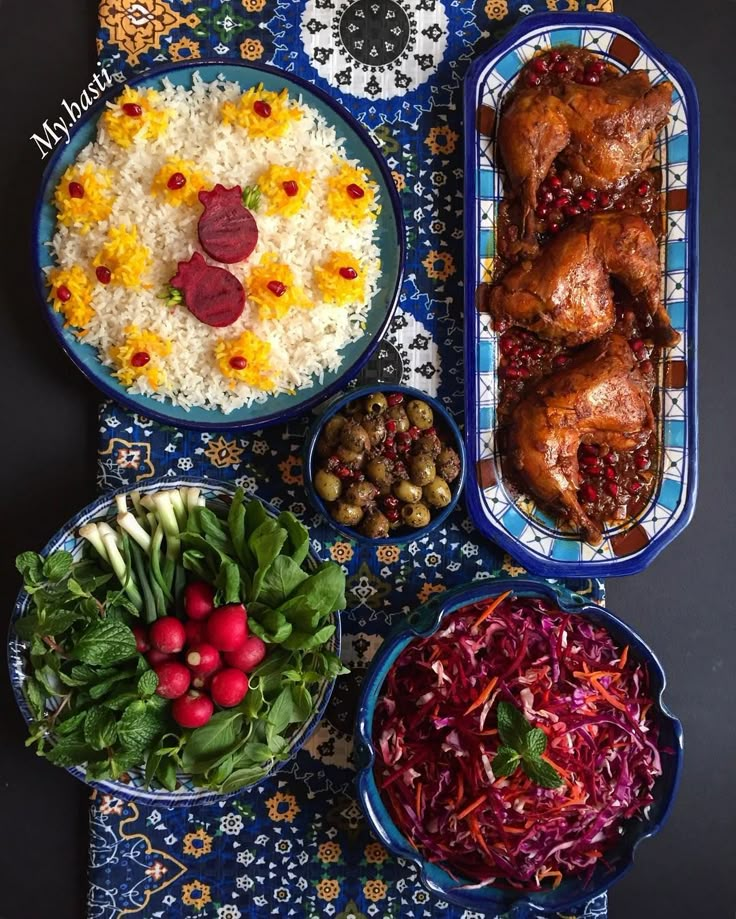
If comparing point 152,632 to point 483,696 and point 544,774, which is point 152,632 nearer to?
point 483,696

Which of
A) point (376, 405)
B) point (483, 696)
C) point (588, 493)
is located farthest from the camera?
point (588, 493)

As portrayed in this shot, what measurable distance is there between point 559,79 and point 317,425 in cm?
176

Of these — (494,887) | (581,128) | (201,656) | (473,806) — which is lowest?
(494,887)

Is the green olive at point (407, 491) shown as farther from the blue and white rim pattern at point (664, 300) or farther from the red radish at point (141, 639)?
the red radish at point (141, 639)

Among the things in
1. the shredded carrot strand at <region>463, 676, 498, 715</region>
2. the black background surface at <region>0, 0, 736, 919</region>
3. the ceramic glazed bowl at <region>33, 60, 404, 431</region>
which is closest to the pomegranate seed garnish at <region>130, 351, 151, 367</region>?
the ceramic glazed bowl at <region>33, 60, 404, 431</region>

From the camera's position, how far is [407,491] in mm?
2832

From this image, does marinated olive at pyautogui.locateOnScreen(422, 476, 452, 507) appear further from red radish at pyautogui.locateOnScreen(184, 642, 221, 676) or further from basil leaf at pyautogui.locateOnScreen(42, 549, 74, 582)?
basil leaf at pyautogui.locateOnScreen(42, 549, 74, 582)

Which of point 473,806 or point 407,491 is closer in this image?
point 473,806

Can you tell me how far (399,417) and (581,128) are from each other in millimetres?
1382

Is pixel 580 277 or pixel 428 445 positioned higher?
pixel 580 277

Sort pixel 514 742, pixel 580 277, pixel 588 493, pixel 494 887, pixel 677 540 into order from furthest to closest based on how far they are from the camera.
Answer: pixel 677 540
pixel 588 493
pixel 580 277
pixel 494 887
pixel 514 742

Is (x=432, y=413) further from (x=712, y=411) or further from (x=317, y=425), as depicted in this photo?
(x=712, y=411)

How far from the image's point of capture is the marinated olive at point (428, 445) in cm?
287

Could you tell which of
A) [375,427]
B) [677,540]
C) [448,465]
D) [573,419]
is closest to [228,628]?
[375,427]
